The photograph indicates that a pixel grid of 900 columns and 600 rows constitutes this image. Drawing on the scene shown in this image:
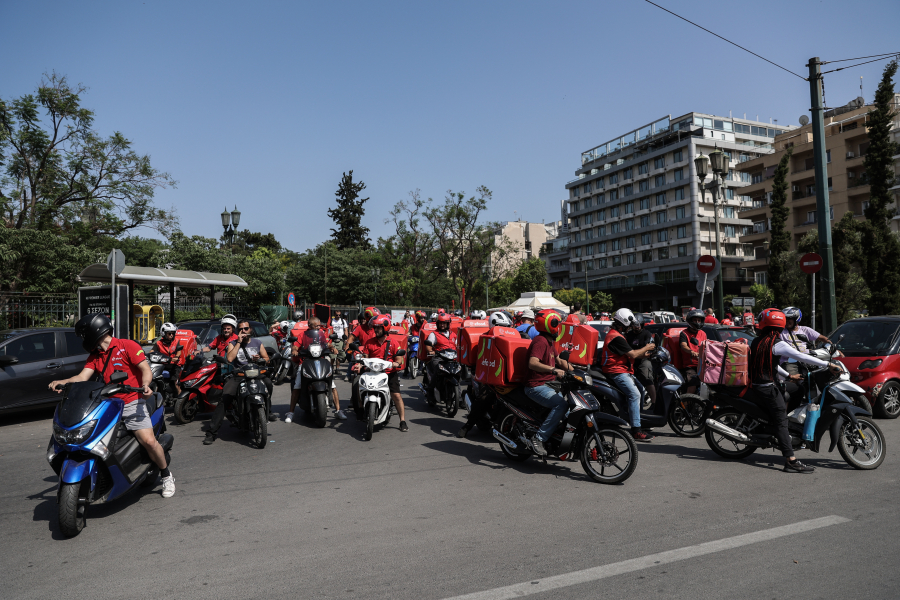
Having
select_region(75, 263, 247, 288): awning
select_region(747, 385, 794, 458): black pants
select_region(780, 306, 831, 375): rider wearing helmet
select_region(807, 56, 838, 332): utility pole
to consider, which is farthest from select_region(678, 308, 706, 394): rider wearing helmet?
select_region(75, 263, 247, 288): awning

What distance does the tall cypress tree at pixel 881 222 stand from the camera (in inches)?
1010

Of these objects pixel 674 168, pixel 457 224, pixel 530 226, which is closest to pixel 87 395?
pixel 457 224

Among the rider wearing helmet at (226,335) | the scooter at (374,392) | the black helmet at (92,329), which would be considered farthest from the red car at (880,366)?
the black helmet at (92,329)

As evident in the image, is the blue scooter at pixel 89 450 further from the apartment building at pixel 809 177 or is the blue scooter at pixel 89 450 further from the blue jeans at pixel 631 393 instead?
the apartment building at pixel 809 177

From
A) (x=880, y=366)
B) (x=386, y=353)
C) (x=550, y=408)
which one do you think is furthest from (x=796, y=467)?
(x=386, y=353)

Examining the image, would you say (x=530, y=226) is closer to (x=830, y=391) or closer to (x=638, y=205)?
(x=638, y=205)

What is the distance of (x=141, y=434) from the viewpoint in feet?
17.5

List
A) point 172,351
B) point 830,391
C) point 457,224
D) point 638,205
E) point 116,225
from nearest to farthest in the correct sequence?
point 830,391
point 172,351
point 116,225
point 457,224
point 638,205

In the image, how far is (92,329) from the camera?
5250 mm

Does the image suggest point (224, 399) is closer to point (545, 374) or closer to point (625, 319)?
point (545, 374)

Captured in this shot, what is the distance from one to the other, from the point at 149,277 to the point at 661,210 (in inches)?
2763

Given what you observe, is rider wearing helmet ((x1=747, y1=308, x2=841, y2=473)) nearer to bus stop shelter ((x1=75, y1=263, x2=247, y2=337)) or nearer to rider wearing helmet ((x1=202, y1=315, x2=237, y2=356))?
rider wearing helmet ((x1=202, y1=315, x2=237, y2=356))

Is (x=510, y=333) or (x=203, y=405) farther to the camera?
(x=203, y=405)

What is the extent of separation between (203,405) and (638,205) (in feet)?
255
